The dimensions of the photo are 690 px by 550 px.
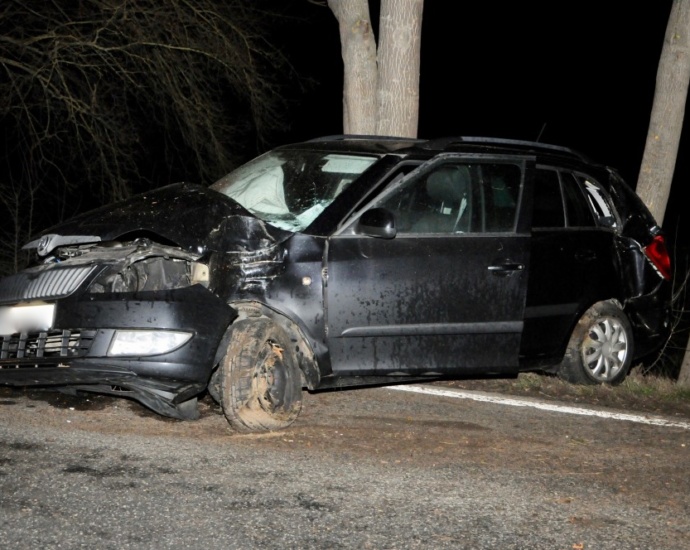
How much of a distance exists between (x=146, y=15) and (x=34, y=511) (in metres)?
10.4

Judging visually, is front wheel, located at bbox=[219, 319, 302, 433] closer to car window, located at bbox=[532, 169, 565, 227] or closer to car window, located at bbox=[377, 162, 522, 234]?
car window, located at bbox=[377, 162, 522, 234]

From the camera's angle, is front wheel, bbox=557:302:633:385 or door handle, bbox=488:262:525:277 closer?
door handle, bbox=488:262:525:277

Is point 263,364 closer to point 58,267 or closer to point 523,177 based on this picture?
point 58,267

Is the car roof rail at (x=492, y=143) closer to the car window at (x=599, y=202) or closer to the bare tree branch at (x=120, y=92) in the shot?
the car window at (x=599, y=202)

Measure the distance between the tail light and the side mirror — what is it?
9.27 feet

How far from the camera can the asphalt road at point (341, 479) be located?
4312 millimetres

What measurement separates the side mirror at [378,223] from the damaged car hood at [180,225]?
46 cm

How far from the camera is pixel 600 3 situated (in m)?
38.2

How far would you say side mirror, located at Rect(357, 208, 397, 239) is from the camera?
6105 mm

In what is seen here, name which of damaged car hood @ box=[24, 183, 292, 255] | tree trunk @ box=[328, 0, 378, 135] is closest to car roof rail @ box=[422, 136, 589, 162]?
damaged car hood @ box=[24, 183, 292, 255]

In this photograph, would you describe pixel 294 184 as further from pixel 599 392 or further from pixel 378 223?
pixel 599 392

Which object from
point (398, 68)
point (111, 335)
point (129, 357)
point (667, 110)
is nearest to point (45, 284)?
point (111, 335)

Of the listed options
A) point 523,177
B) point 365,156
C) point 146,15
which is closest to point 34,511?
point 365,156

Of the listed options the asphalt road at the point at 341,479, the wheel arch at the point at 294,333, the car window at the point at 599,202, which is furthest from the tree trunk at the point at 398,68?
the wheel arch at the point at 294,333
